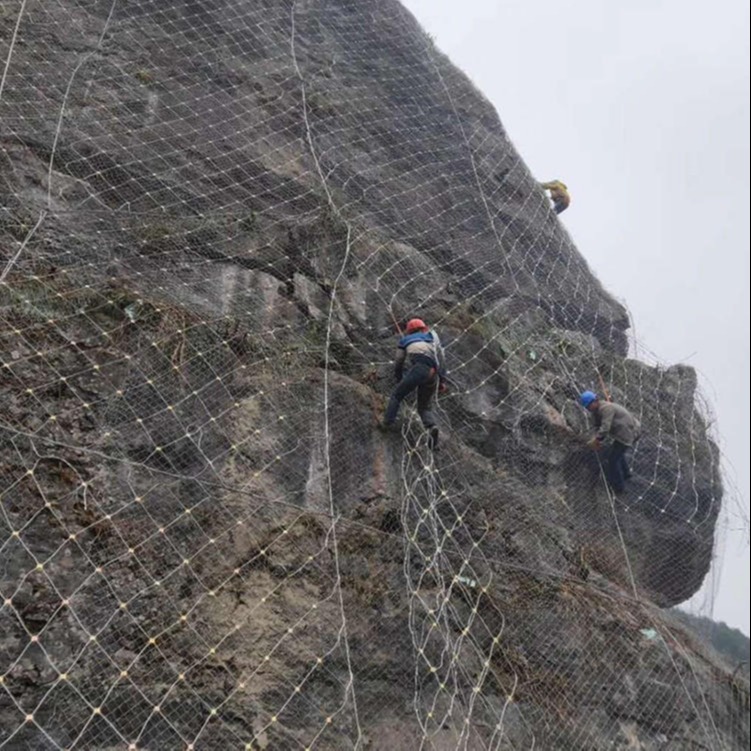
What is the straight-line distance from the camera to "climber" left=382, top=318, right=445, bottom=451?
5066mm

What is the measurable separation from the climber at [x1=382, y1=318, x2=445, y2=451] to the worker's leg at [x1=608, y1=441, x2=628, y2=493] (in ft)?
5.68

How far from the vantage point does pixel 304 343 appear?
523 centimetres

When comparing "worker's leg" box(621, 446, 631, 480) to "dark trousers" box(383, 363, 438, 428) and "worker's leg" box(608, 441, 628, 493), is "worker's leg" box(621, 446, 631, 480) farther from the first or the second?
"dark trousers" box(383, 363, 438, 428)

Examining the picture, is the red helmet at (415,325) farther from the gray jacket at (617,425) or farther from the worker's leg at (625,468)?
the worker's leg at (625,468)

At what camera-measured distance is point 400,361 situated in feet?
17.1

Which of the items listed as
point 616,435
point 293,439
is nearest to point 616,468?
point 616,435

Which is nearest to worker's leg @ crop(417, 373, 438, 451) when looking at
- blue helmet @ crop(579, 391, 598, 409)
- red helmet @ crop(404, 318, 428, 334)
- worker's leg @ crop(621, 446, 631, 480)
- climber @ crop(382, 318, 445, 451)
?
climber @ crop(382, 318, 445, 451)

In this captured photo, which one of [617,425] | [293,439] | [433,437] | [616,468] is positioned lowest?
[293,439]

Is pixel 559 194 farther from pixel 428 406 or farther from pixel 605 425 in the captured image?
pixel 428 406

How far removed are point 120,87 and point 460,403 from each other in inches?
132

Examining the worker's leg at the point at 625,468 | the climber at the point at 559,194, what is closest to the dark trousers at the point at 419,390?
the worker's leg at the point at 625,468

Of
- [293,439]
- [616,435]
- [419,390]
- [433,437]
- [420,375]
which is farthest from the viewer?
[616,435]

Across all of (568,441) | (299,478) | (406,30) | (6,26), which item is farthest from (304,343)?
(406,30)

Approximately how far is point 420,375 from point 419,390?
0.78ft
